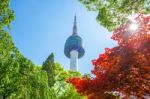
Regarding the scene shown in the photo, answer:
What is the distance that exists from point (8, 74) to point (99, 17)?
5.95 meters

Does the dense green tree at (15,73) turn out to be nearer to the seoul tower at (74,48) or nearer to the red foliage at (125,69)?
the red foliage at (125,69)

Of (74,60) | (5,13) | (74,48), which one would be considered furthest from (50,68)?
(74,60)

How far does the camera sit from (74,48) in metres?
174

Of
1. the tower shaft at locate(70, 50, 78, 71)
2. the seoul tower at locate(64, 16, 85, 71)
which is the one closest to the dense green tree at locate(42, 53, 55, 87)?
the seoul tower at locate(64, 16, 85, 71)

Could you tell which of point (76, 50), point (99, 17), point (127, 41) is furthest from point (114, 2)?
point (76, 50)

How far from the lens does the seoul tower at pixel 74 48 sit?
570ft

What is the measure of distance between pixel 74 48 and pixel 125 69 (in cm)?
15245

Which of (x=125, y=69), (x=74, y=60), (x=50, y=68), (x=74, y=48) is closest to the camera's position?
(x=125, y=69)

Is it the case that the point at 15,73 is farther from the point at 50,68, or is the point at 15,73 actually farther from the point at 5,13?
the point at 50,68

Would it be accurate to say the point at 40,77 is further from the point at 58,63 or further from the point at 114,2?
the point at 58,63

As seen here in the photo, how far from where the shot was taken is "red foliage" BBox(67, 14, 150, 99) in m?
21.4

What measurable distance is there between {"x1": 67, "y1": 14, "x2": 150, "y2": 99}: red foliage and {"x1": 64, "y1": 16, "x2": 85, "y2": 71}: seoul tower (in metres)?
149

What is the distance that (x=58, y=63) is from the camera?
5638 centimetres

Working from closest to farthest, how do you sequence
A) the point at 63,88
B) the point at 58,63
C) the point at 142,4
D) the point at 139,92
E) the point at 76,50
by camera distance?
the point at 142,4 < the point at 139,92 < the point at 63,88 < the point at 58,63 < the point at 76,50
